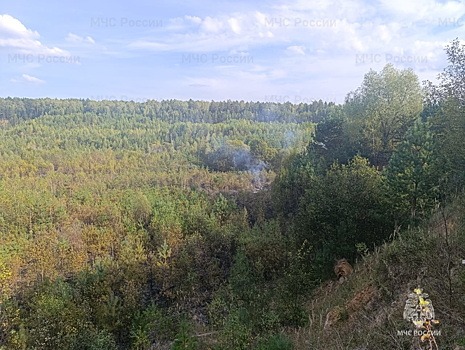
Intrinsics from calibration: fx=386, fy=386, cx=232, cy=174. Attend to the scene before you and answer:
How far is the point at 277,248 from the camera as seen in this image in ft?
69.3

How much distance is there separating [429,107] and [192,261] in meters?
15.9

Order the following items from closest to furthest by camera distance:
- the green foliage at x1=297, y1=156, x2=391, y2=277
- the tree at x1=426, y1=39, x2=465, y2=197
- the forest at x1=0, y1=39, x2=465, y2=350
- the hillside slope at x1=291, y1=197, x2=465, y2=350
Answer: the hillside slope at x1=291, y1=197, x2=465, y2=350, the forest at x1=0, y1=39, x2=465, y2=350, the tree at x1=426, y1=39, x2=465, y2=197, the green foliage at x1=297, y1=156, x2=391, y2=277

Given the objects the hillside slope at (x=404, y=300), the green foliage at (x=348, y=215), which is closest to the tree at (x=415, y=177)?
the green foliage at (x=348, y=215)

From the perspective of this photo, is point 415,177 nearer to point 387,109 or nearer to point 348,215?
point 348,215

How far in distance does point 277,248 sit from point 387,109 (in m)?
10.7

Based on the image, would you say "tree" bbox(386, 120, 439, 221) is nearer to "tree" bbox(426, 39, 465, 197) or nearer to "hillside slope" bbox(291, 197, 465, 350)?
"tree" bbox(426, 39, 465, 197)

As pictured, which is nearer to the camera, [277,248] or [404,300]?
[404,300]

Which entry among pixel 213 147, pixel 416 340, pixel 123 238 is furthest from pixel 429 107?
pixel 213 147

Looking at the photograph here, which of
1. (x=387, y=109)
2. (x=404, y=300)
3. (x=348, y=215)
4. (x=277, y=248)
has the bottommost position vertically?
(x=277, y=248)

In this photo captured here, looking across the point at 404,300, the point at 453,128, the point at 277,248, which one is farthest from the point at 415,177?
the point at 404,300

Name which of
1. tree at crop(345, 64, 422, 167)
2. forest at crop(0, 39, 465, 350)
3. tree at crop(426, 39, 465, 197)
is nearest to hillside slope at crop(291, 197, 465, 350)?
forest at crop(0, 39, 465, 350)

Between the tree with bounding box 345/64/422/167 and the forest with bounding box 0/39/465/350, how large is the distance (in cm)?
8

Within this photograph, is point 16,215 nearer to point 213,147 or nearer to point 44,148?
point 213,147

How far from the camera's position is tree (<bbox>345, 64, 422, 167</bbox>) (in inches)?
911
